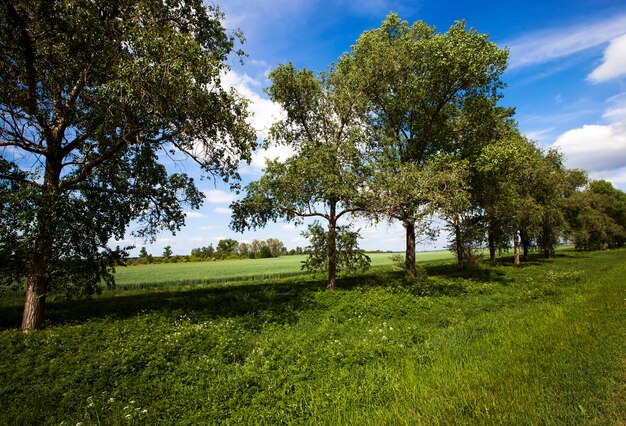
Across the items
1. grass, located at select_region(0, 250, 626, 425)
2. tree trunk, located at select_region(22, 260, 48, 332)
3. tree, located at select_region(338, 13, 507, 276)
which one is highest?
tree, located at select_region(338, 13, 507, 276)

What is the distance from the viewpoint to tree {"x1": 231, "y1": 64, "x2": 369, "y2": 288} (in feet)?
63.2

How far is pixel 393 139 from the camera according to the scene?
2478cm

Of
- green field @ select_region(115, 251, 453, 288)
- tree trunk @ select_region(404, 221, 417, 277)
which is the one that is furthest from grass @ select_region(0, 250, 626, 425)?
green field @ select_region(115, 251, 453, 288)

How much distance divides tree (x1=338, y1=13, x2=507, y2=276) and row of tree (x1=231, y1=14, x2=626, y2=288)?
0.30ft

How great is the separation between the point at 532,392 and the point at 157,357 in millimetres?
10090

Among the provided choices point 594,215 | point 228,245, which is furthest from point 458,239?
point 228,245

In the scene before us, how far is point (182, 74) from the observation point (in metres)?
12.2

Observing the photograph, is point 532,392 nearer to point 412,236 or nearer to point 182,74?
point 182,74

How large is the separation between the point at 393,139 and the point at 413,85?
4.69m

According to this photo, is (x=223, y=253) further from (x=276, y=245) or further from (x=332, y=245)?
(x=332, y=245)

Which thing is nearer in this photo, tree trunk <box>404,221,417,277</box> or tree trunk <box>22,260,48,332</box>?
tree trunk <box>22,260,48,332</box>

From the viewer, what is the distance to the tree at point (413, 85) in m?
22.7

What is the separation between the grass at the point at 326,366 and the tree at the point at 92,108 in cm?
362

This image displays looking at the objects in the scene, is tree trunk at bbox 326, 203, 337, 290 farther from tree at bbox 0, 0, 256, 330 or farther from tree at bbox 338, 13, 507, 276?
tree at bbox 0, 0, 256, 330
